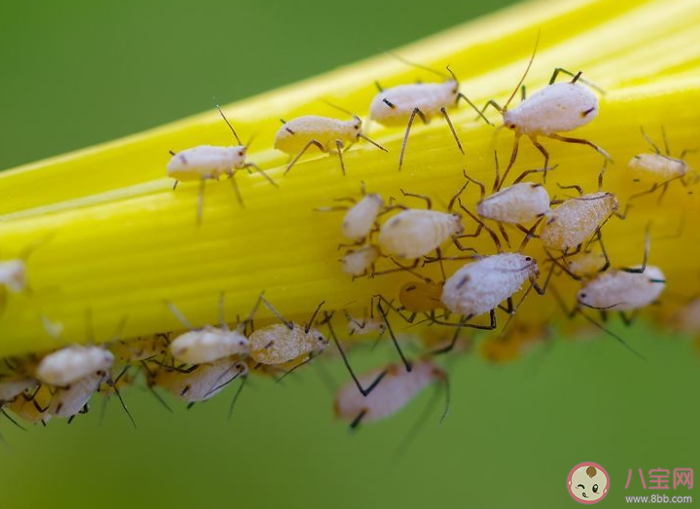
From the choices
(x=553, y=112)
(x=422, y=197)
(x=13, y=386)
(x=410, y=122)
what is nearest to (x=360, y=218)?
(x=422, y=197)

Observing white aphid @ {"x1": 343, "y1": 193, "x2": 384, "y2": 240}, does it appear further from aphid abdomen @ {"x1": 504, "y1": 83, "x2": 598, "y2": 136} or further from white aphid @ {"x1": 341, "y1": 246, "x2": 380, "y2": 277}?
aphid abdomen @ {"x1": 504, "y1": 83, "x2": 598, "y2": 136}

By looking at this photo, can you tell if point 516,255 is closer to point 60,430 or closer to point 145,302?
point 145,302

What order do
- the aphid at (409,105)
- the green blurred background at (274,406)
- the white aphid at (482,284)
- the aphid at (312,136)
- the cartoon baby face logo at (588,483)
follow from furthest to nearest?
the green blurred background at (274,406), the cartoon baby face logo at (588,483), the aphid at (409,105), the aphid at (312,136), the white aphid at (482,284)

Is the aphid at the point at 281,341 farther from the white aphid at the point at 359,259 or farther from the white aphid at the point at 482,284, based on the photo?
the white aphid at the point at 482,284

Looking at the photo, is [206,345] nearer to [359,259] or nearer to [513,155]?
[359,259]

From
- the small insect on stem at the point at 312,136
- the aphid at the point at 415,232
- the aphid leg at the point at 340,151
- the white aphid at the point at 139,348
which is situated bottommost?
the white aphid at the point at 139,348

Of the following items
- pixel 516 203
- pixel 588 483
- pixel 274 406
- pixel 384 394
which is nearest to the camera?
pixel 516 203

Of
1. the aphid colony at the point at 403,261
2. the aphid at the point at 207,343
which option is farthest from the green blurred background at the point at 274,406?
the aphid at the point at 207,343
